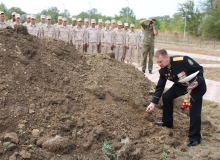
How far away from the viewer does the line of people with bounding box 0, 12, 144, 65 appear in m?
10.1

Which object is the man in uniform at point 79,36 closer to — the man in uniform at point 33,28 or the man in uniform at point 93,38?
the man in uniform at point 93,38

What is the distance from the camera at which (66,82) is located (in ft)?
14.6

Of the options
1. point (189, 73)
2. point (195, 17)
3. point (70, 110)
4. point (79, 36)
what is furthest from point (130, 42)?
point (195, 17)

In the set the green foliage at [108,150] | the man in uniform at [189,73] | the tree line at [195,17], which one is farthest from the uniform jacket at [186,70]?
the tree line at [195,17]

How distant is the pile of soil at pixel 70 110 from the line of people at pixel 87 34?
16.0 ft

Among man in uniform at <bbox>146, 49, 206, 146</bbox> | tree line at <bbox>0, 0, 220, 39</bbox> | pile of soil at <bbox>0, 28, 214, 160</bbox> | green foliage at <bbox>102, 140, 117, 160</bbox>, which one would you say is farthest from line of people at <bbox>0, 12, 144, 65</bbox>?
tree line at <bbox>0, 0, 220, 39</bbox>

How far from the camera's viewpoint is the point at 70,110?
13.0 ft

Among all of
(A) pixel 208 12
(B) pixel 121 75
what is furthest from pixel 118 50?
(A) pixel 208 12

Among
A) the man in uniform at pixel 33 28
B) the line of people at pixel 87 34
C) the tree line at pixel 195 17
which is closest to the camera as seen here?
the man in uniform at pixel 33 28

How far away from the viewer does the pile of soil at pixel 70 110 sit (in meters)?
3.36

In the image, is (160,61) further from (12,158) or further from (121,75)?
(12,158)

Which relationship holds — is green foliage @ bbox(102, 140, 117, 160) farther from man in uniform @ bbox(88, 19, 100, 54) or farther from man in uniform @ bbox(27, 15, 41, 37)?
man in uniform @ bbox(88, 19, 100, 54)

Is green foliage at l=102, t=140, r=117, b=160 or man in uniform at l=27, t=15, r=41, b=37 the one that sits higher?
man in uniform at l=27, t=15, r=41, b=37

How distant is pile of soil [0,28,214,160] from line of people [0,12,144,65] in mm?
4878
